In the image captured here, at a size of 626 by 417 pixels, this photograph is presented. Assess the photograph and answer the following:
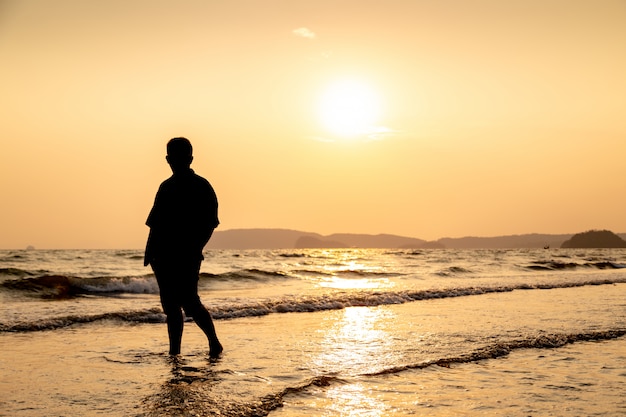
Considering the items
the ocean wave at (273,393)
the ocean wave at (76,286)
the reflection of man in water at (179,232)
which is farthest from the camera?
the ocean wave at (76,286)

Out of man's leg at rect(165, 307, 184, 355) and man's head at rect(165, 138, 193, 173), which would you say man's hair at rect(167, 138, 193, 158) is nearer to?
man's head at rect(165, 138, 193, 173)

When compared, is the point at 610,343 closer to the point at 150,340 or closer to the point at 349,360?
the point at 349,360

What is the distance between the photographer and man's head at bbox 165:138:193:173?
6.19m

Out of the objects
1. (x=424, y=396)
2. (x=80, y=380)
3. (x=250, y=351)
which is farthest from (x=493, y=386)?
(x=80, y=380)

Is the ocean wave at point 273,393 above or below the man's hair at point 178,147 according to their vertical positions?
below

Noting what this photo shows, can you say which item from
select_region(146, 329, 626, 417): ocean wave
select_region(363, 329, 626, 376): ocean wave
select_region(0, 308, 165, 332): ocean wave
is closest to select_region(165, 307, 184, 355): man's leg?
select_region(146, 329, 626, 417): ocean wave

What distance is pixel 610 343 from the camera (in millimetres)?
7230

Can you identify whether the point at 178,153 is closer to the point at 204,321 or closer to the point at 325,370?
the point at 204,321

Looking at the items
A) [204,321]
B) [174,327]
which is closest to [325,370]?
[204,321]

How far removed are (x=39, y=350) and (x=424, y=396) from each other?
4710 mm

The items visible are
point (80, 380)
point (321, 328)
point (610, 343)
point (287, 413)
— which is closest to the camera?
point (287, 413)

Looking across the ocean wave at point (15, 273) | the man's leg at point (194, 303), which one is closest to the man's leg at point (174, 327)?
the man's leg at point (194, 303)

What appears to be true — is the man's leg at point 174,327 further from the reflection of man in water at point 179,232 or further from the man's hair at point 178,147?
the man's hair at point 178,147

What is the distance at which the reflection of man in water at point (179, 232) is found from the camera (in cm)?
611
